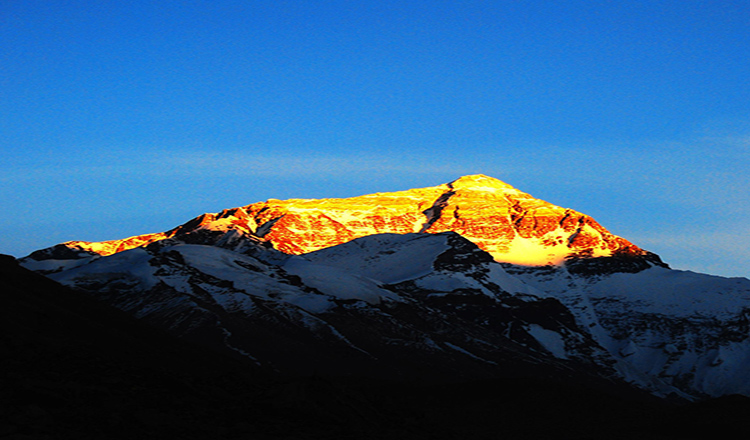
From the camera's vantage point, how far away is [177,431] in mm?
54000

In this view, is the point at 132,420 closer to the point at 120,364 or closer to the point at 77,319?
the point at 120,364

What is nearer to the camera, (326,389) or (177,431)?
(177,431)

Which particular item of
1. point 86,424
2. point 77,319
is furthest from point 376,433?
point 77,319

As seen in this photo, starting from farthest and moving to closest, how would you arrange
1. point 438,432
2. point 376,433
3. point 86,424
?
1. point 438,432
2. point 376,433
3. point 86,424

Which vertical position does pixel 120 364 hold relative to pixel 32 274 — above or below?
below

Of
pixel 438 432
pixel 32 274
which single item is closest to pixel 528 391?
pixel 438 432

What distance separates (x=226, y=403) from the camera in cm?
6269

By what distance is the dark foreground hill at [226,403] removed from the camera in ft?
178

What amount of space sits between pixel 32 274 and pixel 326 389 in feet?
204

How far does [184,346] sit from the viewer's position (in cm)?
12150

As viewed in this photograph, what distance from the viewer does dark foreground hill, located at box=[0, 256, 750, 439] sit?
178 feet

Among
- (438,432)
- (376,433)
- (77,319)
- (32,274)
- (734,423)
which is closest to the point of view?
(376,433)

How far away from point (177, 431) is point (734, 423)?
50.0 m

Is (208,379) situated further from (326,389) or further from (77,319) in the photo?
(77,319)
